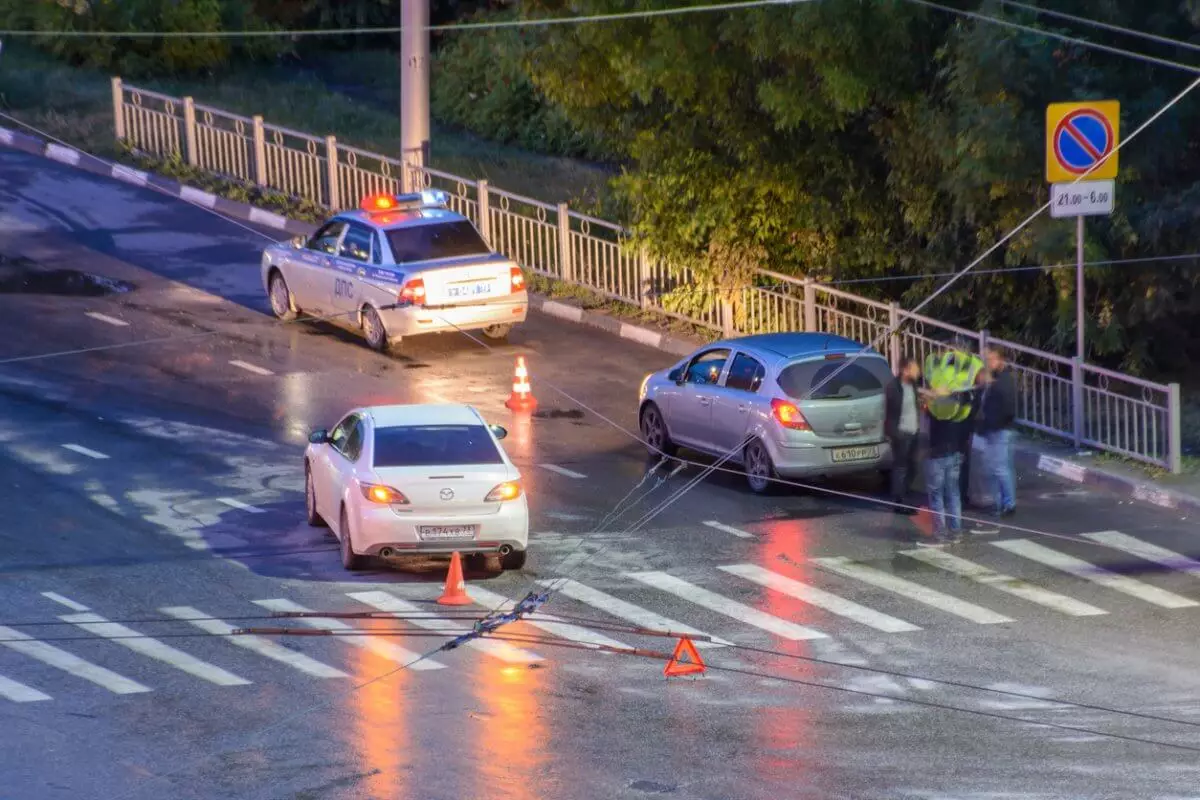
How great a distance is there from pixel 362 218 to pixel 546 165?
13205 millimetres

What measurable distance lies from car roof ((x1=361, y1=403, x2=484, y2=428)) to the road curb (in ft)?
19.4

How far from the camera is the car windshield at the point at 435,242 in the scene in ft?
87.1

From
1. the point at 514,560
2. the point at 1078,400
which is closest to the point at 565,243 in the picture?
the point at 1078,400

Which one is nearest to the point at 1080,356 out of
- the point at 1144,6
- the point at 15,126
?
the point at 1144,6

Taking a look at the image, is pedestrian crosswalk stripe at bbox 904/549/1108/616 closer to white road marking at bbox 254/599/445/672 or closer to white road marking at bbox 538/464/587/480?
white road marking at bbox 538/464/587/480

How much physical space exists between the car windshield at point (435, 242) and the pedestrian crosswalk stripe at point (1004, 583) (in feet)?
32.8

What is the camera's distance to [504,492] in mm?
17812

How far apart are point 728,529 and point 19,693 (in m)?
7.33

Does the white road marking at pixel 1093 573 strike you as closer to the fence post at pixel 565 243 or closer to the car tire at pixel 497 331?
the car tire at pixel 497 331

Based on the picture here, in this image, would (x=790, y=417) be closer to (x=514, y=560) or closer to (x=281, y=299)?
(x=514, y=560)

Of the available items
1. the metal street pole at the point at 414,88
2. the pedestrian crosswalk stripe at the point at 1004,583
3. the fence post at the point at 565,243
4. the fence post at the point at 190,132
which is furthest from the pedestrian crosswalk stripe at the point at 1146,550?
the fence post at the point at 190,132

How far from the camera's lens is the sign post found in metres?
21.4

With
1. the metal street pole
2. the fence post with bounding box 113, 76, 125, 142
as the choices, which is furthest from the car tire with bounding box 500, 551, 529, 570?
the fence post with bounding box 113, 76, 125, 142

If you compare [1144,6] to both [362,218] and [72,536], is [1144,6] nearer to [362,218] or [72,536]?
[362,218]
